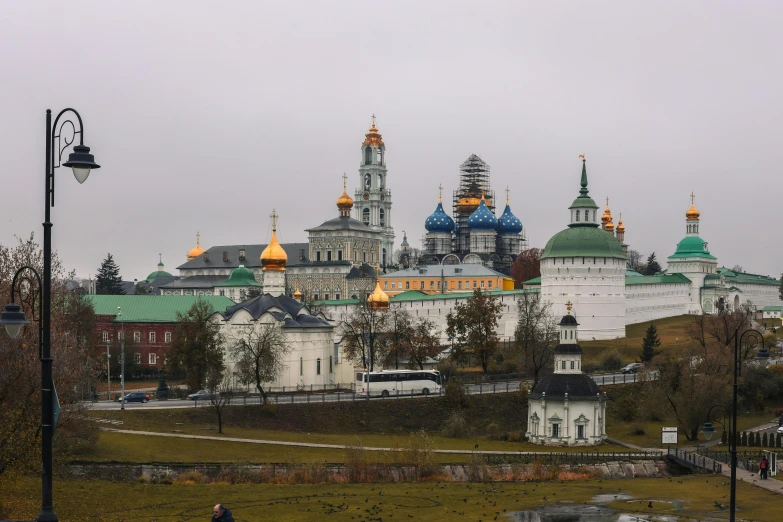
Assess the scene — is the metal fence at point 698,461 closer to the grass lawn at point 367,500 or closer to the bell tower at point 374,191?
the grass lawn at point 367,500

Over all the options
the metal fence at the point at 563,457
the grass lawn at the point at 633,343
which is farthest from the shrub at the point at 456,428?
the grass lawn at the point at 633,343

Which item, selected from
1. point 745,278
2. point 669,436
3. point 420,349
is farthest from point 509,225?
point 669,436

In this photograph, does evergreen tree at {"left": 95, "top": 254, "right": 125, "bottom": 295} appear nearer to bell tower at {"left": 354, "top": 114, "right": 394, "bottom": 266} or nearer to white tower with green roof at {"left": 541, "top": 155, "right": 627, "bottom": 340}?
bell tower at {"left": 354, "top": 114, "right": 394, "bottom": 266}

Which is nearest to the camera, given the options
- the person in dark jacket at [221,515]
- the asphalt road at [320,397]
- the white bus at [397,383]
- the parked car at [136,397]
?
the person in dark jacket at [221,515]

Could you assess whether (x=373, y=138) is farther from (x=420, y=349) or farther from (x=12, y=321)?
(x=12, y=321)

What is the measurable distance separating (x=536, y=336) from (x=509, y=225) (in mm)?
65512

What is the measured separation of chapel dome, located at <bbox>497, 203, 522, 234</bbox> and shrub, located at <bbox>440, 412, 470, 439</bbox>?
84.8 m

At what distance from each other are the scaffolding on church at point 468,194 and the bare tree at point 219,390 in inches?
3223

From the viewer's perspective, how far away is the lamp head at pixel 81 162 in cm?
1705

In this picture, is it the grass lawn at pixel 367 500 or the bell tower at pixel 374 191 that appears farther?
the bell tower at pixel 374 191

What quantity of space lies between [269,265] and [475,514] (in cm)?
4322

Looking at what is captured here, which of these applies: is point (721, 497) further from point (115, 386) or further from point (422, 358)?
point (115, 386)

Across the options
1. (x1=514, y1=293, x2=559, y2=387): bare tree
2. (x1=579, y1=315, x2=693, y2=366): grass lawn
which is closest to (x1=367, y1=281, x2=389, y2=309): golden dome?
(x1=514, y1=293, x2=559, y2=387): bare tree

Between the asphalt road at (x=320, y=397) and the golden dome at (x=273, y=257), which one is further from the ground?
the golden dome at (x=273, y=257)
